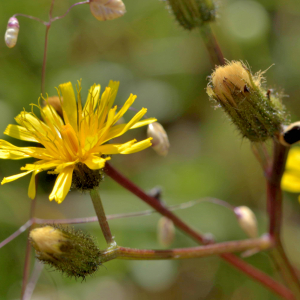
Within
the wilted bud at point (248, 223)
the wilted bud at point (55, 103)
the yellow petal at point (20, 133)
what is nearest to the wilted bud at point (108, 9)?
the wilted bud at point (55, 103)

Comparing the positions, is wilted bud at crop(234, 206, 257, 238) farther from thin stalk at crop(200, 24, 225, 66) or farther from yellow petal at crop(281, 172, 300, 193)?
thin stalk at crop(200, 24, 225, 66)

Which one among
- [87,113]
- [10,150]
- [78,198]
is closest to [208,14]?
[87,113]

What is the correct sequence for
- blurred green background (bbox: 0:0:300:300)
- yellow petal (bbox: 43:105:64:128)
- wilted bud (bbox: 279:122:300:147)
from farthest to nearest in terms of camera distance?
blurred green background (bbox: 0:0:300:300) → yellow petal (bbox: 43:105:64:128) → wilted bud (bbox: 279:122:300:147)

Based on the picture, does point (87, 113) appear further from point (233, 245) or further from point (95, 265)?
point (233, 245)

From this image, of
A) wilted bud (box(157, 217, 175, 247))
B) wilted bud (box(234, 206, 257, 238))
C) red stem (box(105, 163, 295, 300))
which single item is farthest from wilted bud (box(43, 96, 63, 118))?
wilted bud (box(234, 206, 257, 238))

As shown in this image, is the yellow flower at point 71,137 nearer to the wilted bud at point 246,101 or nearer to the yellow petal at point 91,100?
the yellow petal at point 91,100

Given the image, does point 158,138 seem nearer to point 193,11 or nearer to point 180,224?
point 180,224

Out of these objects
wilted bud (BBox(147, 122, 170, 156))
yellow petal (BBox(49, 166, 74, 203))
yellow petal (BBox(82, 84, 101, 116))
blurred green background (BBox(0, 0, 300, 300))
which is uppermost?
yellow petal (BBox(82, 84, 101, 116))

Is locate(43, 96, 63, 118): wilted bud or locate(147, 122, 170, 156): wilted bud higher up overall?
locate(43, 96, 63, 118): wilted bud
